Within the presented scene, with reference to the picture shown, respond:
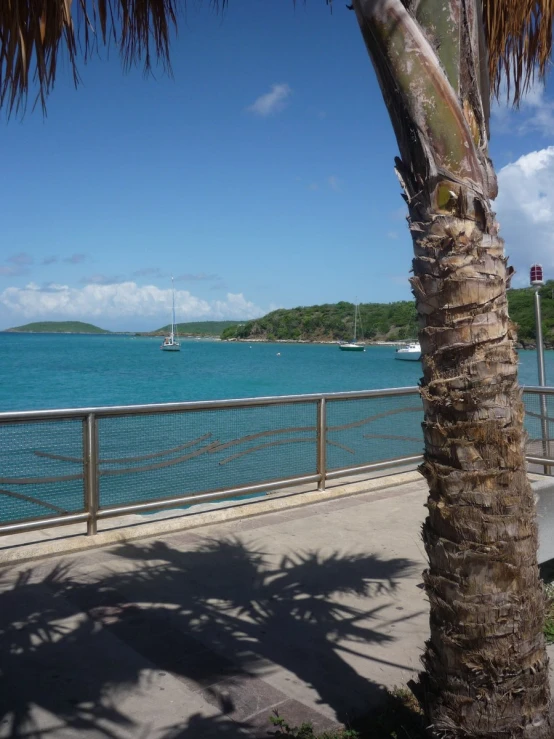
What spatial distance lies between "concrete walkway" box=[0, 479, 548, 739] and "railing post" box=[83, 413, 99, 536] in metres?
0.43

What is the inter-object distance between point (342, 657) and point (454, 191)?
260 cm

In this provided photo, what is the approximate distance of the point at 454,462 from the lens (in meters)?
2.43

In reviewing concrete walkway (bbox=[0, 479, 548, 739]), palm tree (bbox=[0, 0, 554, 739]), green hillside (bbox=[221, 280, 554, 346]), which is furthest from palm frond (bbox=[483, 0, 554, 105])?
green hillside (bbox=[221, 280, 554, 346])

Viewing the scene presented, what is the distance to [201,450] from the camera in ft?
22.6

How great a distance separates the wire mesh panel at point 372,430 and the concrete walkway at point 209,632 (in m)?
1.86

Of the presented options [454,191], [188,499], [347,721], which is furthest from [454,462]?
[188,499]

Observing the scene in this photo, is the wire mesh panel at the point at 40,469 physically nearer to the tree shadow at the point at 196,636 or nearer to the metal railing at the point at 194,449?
the metal railing at the point at 194,449

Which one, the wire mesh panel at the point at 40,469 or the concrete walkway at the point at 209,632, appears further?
the wire mesh panel at the point at 40,469

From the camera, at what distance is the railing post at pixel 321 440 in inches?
303

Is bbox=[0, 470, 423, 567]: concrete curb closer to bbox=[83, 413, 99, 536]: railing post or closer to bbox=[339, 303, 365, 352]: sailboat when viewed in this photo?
bbox=[83, 413, 99, 536]: railing post

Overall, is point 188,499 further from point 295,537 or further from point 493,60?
point 493,60

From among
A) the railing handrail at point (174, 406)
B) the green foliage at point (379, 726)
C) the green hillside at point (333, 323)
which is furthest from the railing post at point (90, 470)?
the green hillside at point (333, 323)

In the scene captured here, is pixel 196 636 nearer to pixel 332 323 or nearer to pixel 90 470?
pixel 90 470

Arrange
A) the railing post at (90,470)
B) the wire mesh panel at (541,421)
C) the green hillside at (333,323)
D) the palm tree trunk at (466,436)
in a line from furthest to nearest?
the green hillside at (333,323), the wire mesh panel at (541,421), the railing post at (90,470), the palm tree trunk at (466,436)
